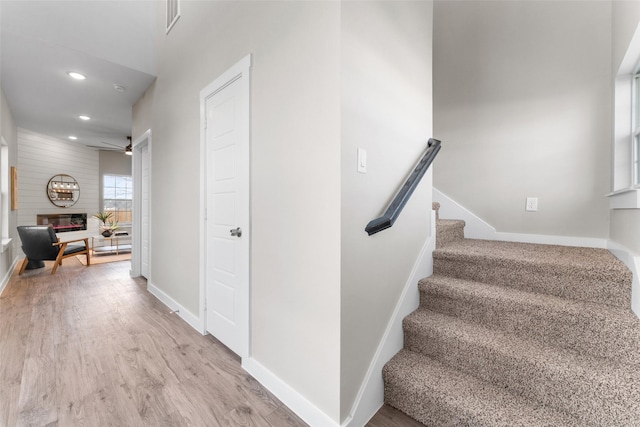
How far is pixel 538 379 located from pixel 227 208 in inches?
83.2

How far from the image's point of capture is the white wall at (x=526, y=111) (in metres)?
2.24

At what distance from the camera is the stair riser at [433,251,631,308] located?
1491 mm

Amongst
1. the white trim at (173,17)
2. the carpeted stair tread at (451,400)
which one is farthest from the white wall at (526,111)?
the white trim at (173,17)

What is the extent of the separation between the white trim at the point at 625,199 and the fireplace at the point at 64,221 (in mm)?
9269

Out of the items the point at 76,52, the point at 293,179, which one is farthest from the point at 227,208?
the point at 76,52

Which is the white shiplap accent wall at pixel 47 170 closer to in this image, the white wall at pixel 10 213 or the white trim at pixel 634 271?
the white wall at pixel 10 213

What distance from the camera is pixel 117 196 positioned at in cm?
809

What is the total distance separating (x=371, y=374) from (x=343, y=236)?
30.9 inches

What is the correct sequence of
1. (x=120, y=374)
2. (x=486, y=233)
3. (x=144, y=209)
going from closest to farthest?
Answer: (x=120, y=374) → (x=486, y=233) → (x=144, y=209)

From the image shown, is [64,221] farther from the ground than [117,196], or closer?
closer

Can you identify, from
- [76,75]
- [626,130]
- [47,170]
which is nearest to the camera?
[626,130]

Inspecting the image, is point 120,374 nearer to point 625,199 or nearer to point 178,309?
point 178,309

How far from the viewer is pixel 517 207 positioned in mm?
2613

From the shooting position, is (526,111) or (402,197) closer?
(402,197)
